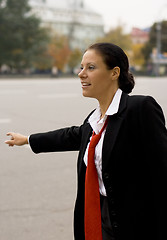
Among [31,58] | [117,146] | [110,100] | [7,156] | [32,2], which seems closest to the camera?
[117,146]

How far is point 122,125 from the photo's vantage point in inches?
70.8

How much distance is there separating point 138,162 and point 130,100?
0.94 ft

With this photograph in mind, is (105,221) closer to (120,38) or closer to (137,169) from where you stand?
(137,169)

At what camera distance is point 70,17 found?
317 ft

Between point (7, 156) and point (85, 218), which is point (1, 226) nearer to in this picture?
point (85, 218)

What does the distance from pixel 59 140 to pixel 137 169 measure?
1.87 ft

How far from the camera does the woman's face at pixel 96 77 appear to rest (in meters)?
1.85

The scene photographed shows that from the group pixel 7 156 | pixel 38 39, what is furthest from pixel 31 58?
pixel 7 156

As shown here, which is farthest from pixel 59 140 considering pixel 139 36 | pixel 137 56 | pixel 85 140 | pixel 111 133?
pixel 139 36

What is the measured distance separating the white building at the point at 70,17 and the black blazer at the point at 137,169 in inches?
3644

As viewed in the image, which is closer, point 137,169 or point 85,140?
point 137,169

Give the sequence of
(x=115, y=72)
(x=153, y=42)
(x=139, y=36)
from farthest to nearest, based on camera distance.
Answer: (x=139, y=36) < (x=153, y=42) < (x=115, y=72)

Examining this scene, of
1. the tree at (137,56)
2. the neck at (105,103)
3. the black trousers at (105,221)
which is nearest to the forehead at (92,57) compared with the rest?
the neck at (105,103)

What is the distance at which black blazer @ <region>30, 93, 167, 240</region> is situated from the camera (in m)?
1.77
